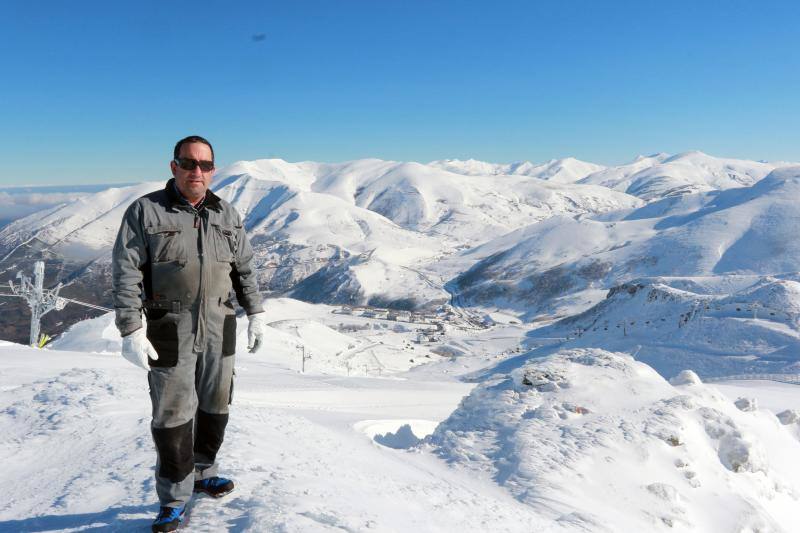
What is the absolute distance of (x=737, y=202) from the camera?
181 meters

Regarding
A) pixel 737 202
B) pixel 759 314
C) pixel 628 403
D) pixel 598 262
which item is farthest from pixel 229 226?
pixel 737 202

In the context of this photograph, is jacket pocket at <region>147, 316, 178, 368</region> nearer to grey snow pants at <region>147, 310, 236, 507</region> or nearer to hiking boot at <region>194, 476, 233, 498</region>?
grey snow pants at <region>147, 310, 236, 507</region>

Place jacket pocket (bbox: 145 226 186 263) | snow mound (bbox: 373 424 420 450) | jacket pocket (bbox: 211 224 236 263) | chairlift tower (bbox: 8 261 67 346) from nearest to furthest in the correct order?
jacket pocket (bbox: 145 226 186 263) → jacket pocket (bbox: 211 224 236 263) → snow mound (bbox: 373 424 420 450) → chairlift tower (bbox: 8 261 67 346)

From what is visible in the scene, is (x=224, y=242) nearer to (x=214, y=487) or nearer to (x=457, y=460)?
(x=214, y=487)

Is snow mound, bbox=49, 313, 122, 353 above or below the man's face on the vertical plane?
below

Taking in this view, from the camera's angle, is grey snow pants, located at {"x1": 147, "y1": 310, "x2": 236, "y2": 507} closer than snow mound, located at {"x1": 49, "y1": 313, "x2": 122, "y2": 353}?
Yes

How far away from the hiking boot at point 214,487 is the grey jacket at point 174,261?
Result: 1431mm

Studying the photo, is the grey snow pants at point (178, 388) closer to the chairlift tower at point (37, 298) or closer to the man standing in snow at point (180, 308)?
the man standing in snow at point (180, 308)

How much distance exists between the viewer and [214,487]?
517 cm

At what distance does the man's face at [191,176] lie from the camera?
481 cm

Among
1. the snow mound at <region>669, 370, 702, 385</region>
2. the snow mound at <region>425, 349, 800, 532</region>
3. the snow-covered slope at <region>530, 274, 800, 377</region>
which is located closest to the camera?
the snow mound at <region>425, 349, 800, 532</region>

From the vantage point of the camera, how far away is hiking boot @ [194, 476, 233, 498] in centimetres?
516

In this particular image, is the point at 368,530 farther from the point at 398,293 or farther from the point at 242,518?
the point at 398,293

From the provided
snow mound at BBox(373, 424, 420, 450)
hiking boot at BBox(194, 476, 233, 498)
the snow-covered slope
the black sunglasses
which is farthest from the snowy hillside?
the black sunglasses
